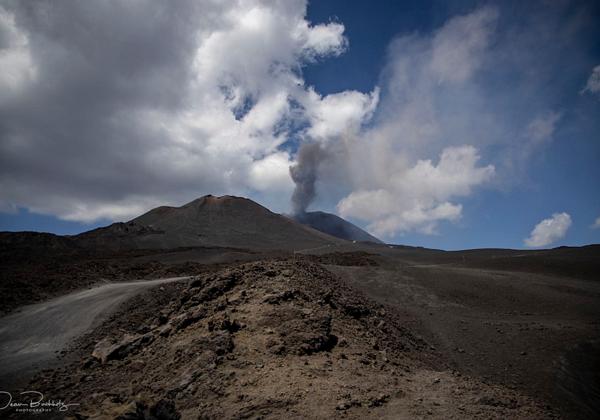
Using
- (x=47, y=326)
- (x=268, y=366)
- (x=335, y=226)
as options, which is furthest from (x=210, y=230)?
(x=268, y=366)

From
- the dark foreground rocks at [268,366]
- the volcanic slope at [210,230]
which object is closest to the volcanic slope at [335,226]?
the volcanic slope at [210,230]

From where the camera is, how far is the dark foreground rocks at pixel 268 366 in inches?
223

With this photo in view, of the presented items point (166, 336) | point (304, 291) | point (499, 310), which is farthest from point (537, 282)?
point (166, 336)

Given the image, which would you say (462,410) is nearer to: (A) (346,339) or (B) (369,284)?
(A) (346,339)

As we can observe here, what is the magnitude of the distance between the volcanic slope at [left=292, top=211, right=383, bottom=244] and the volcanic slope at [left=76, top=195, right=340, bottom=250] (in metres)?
21.9

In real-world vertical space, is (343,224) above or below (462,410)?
above

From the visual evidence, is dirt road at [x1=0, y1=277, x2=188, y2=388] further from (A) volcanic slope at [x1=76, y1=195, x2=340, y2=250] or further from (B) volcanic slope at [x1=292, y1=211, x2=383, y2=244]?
(B) volcanic slope at [x1=292, y1=211, x2=383, y2=244]

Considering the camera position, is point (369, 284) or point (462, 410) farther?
point (369, 284)

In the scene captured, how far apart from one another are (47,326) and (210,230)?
170 ft

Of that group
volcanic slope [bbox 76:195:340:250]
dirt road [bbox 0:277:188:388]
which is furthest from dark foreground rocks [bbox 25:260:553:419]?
volcanic slope [bbox 76:195:340:250]

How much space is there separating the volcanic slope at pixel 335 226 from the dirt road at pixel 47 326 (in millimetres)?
79218

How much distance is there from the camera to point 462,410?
5.70 meters

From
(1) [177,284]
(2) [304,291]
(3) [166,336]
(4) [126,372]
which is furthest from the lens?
(1) [177,284]

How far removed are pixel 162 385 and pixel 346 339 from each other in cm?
403
